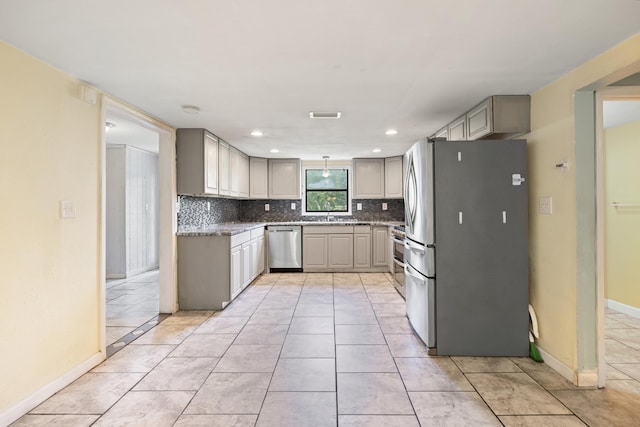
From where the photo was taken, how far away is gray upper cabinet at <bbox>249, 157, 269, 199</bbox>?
19.7 ft

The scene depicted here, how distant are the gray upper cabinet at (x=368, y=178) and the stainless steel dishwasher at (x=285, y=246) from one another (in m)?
1.38

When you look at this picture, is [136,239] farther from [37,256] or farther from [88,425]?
[88,425]

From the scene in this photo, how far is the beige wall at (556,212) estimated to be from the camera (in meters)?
2.23

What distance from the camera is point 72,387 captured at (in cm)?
219

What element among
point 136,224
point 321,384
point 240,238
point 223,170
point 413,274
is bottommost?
point 321,384

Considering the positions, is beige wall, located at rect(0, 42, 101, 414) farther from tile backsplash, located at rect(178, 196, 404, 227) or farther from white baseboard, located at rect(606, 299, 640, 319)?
white baseboard, located at rect(606, 299, 640, 319)

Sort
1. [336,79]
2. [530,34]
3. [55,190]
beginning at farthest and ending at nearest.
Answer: [336,79] → [55,190] → [530,34]

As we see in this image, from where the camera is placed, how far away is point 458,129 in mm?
3412

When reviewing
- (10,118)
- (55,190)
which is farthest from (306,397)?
(10,118)

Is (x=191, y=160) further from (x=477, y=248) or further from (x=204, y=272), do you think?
(x=477, y=248)

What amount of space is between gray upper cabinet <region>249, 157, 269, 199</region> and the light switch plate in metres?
3.70

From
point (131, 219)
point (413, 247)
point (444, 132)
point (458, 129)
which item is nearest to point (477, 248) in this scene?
point (413, 247)

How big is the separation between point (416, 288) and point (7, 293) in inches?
110

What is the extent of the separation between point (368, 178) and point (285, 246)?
1.96m
